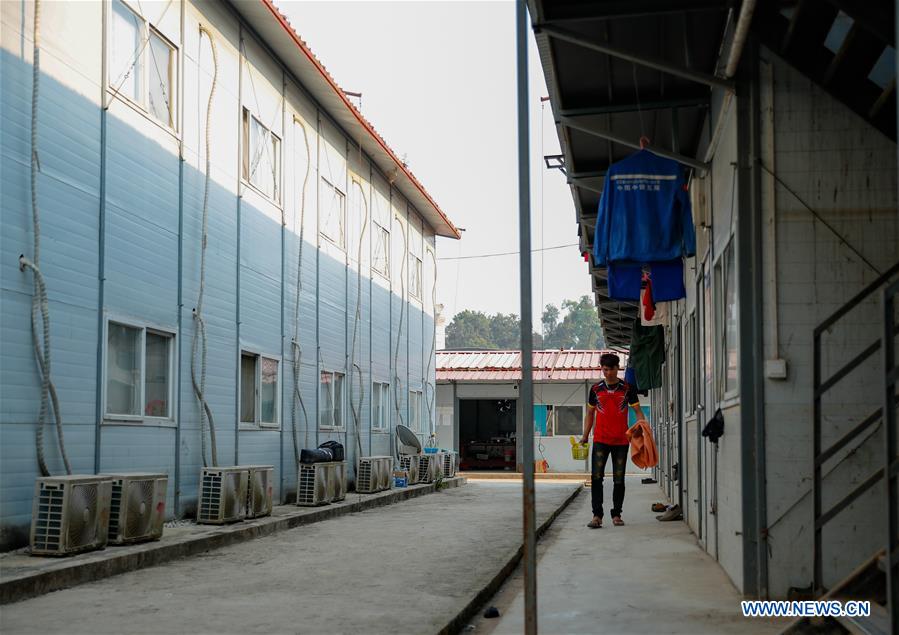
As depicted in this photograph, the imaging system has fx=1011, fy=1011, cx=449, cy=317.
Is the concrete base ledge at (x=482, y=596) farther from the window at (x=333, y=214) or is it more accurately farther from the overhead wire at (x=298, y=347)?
the window at (x=333, y=214)

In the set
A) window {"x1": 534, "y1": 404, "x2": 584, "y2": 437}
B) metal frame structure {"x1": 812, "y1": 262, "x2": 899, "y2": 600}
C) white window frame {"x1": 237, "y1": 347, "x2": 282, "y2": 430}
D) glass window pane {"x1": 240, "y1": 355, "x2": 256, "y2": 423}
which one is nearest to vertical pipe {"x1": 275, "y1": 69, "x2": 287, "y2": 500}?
white window frame {"x1": 237, "y1": 347, "x2": 282, "y2": 430}

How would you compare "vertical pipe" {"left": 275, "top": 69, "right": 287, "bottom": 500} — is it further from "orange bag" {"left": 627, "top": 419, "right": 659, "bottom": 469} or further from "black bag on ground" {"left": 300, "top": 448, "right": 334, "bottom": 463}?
"orange bag" {"left": 627, "top": 419, "right": 659, "bottom": 469}

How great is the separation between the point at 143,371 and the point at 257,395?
13.0 ft

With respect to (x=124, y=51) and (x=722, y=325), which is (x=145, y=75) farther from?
(x=722, y=325)

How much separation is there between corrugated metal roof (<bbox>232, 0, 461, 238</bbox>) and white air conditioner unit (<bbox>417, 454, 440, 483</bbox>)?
633 cm

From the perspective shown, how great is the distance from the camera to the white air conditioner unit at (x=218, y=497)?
38.2 ft

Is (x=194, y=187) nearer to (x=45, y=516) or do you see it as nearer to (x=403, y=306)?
(x=45, y=516)

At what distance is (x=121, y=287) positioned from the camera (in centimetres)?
1062

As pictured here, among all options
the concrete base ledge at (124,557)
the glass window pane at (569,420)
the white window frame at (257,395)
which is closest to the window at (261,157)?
the white window frame at (257,395)

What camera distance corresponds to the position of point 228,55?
1396cm

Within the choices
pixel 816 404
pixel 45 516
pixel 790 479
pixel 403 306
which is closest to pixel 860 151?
pixel 816 404

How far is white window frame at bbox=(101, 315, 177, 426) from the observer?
10227 mm

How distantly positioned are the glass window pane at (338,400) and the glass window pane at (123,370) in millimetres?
8309

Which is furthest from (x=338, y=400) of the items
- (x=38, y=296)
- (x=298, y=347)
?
(x=38, y=296)
